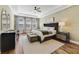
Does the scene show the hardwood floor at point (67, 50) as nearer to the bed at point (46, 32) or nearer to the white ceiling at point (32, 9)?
the bed at point (46, 32)

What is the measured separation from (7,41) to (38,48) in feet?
2.63

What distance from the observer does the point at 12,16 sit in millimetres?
2383

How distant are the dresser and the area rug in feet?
0.60

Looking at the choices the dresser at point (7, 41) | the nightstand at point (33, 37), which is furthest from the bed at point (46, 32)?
the dresser at point (7, 41)

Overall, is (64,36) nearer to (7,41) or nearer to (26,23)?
(26,23)

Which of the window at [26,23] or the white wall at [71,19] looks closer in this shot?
the white wall at [71,19]

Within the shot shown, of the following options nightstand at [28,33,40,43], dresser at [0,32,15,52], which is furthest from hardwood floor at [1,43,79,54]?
nightstand at [28,33,40,43]

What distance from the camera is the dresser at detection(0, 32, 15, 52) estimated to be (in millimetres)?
2295

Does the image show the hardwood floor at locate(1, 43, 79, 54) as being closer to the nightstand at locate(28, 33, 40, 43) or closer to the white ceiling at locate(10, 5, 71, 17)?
the nightstand at locate(28, 33, 40, 43)

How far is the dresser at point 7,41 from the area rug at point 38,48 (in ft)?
0.60

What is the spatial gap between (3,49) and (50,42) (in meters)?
1.20

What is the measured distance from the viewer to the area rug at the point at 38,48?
2.35 meters

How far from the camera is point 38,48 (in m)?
2.36
